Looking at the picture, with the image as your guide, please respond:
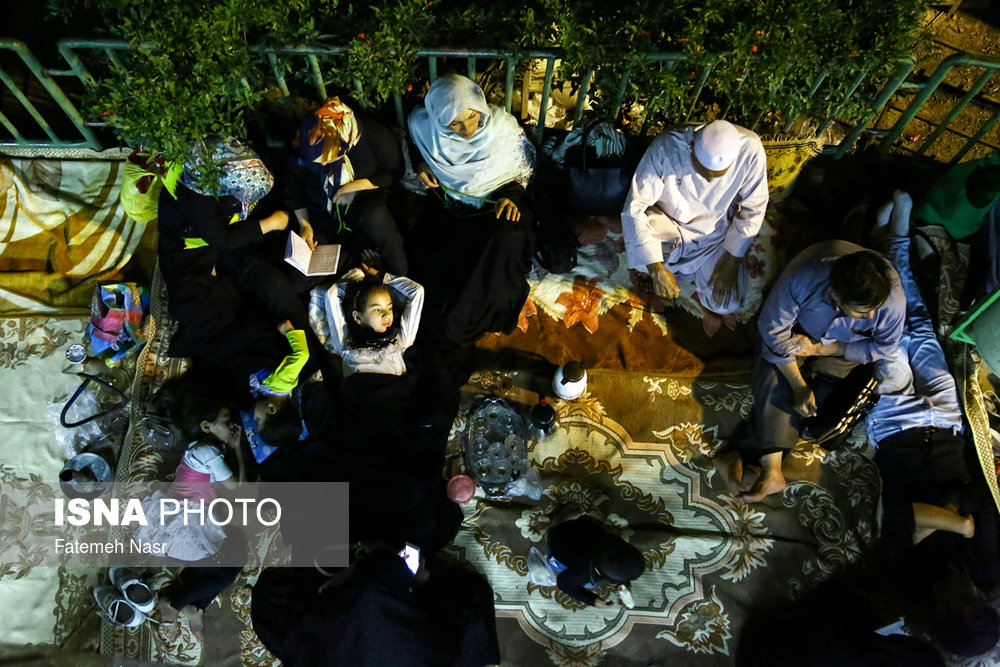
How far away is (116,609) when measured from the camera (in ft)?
10.8

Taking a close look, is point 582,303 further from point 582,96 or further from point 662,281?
point 582,96

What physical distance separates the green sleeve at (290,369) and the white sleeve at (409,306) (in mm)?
526

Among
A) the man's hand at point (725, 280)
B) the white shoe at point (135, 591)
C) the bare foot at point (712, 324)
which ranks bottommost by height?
the white shoe at point (135, 591)

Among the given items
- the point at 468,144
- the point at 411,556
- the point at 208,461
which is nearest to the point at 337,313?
the point at 208,461

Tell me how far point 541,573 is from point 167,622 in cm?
193

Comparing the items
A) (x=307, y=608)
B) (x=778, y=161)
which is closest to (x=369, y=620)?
(x=307, y=608)

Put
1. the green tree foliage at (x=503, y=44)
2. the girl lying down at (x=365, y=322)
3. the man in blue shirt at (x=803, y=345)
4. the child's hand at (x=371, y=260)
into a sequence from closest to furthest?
the green tree foliage at (x=503, y=44) < the man in blue shirt at (x=803, y=345) < the girl lying down at (x=365, y=322) < the child's hand at (x=371, y=260)

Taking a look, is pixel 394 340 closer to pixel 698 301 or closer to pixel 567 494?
pixel 567 494

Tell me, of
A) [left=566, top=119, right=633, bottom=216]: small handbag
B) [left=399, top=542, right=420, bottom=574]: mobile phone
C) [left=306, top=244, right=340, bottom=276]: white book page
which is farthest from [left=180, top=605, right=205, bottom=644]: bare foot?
[left=566, top=119, right=633, bottom=216]: small handbag

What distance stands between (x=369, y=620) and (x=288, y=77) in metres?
2.77

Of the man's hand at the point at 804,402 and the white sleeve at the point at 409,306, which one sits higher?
the white sleeve at the point at 409,306

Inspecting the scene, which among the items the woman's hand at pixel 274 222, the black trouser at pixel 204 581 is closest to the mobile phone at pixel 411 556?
the black trouser at pixel 204 581

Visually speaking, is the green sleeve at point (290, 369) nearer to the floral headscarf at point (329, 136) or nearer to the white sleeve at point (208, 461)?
the white sleeve at point (208, 461)

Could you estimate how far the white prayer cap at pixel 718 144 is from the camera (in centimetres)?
294
